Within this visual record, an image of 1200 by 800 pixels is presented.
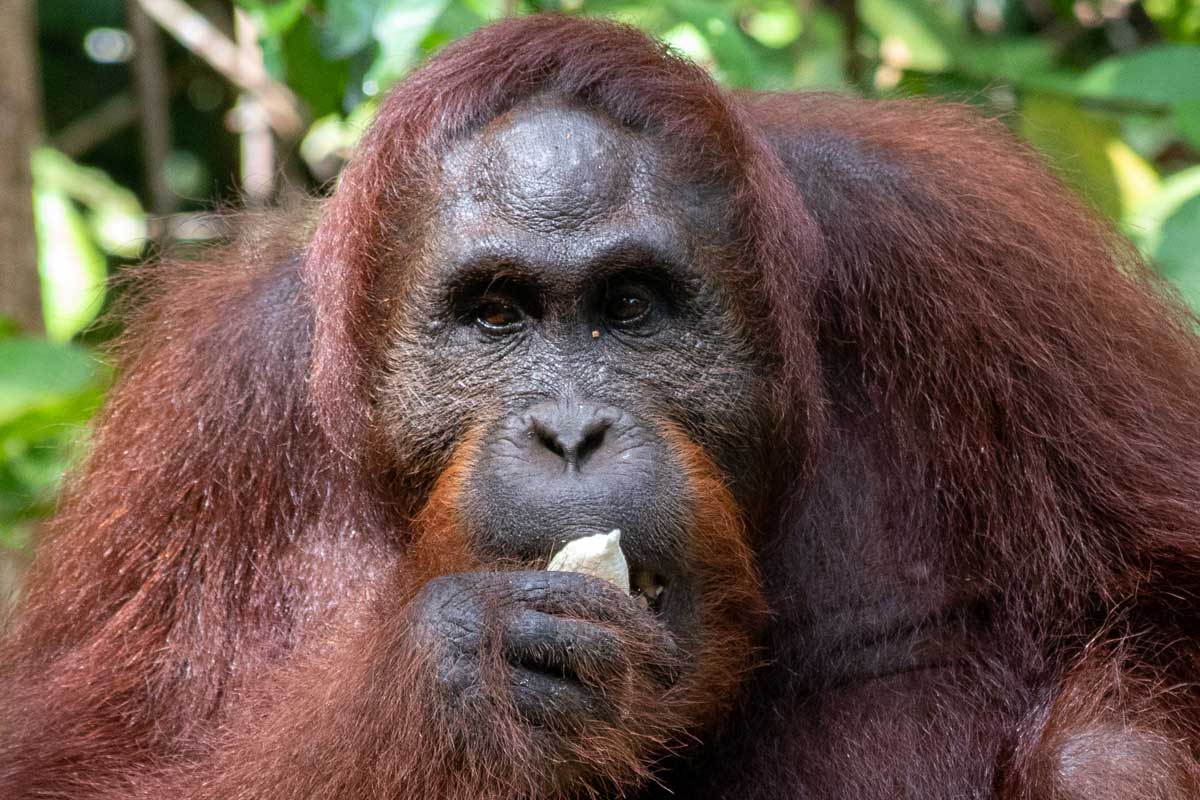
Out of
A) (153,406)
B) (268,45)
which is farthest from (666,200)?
(268,45)

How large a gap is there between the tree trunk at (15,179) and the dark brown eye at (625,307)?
265cm

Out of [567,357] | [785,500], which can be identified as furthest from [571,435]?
[785,500]

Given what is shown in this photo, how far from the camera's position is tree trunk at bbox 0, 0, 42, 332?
4.79 m

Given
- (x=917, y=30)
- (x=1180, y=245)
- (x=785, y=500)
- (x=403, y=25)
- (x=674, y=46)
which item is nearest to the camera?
(x=785, y=500)

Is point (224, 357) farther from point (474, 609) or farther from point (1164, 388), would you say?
point (1164, 388)

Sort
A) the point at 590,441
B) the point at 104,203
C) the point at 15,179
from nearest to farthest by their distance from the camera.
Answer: the point at 590,441
the point at 15,179
the point at 104,203

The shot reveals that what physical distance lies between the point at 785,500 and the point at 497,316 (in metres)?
0.70

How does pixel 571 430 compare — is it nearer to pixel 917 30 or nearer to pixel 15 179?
pixel 15 179

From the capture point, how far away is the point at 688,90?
298 centimetres

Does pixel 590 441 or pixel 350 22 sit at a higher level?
pixel 350 22

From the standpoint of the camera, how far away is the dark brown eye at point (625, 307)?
2844 mm

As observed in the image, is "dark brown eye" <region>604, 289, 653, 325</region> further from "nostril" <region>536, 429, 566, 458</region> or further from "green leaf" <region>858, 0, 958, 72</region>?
"green leaf" <region>858, 0, 958, 72</region>

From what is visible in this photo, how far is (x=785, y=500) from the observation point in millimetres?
3121

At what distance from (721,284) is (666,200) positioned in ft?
0.61
